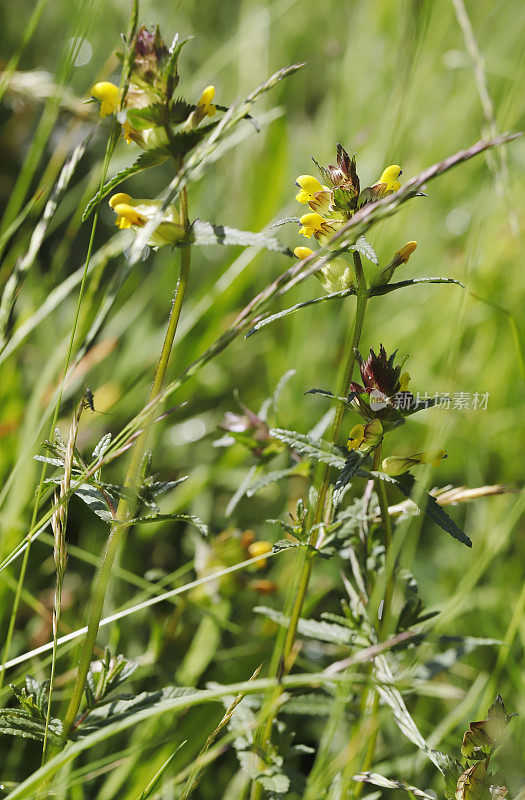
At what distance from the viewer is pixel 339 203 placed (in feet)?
2.21

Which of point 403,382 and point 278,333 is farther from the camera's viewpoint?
point 278,333

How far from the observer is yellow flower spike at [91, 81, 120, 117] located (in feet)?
2.13

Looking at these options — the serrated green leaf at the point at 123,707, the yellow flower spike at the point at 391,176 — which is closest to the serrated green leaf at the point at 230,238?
the yellow flower spike at the point at 391,176

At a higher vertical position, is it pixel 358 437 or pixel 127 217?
pixel 127 217

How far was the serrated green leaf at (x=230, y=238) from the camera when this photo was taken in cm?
66

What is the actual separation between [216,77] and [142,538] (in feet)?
5.29

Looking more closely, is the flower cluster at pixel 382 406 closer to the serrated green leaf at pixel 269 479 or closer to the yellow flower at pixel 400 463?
the yellow flower at pixel 400 463

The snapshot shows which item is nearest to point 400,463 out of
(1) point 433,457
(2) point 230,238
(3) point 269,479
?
(1) point 433,457

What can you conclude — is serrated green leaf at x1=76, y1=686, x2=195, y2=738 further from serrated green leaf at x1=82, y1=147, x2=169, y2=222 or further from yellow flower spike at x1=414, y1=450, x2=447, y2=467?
serrated green leaf at x1=82, y1=147, x2=169, y2=222

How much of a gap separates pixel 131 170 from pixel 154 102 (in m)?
0.08

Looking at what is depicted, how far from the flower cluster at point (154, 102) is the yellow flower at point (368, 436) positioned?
1.07 feet

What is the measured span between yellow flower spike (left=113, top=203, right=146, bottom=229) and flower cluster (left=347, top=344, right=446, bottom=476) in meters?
0.26

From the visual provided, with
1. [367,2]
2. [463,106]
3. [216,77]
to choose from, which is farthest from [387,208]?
[367,2]

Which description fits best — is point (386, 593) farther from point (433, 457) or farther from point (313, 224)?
point (313, 224)
